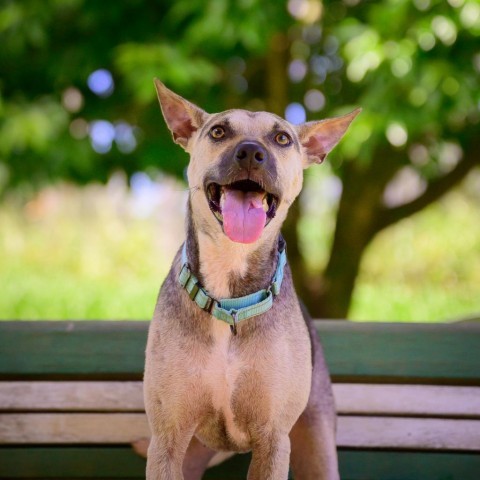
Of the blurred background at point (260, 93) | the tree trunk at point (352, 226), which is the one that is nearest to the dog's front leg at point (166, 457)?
the blurred background at point (260, 93)

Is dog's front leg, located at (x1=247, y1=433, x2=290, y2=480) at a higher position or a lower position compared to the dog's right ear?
lower

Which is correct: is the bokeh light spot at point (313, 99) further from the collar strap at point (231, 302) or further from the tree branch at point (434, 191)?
the collar strap at point (231, 302)

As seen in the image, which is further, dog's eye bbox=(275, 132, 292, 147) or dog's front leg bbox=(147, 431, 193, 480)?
dog's eye bbox=(275, 132, 292, 147)

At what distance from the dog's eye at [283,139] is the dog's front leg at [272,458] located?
1110mm

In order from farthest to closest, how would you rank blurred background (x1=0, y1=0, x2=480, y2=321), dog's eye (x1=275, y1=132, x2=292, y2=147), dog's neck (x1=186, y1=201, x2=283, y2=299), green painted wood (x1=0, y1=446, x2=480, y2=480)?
blurred background (x1=0, y1=0, x2=480, y2=321)
green painted wood (x1=0, y1=446, x2=480, y2=480)
dog's eye (x1=275, y1=132, x2=292, y2=147)
dog's neck (x1=186, y1=201, x2=283, y2=299)

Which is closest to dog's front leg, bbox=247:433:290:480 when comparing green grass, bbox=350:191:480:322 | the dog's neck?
the dog's neck

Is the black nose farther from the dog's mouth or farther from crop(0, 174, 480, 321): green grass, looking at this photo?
crop(0, 174, 480, 321): green grass

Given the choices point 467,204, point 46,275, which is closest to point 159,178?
point 46,275

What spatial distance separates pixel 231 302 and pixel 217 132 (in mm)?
663

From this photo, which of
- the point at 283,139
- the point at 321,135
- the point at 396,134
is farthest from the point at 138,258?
the point at 283,139

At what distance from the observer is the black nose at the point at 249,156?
109 inches

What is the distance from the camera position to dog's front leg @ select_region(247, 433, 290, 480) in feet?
9.14

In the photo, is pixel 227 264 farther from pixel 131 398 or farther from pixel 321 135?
pixel 131 398

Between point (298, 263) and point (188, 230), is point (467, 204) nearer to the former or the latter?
point (298, 263)
